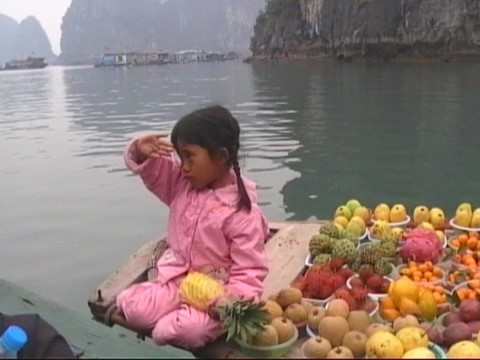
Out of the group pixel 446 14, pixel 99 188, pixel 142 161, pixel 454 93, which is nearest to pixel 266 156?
pixel 99 188

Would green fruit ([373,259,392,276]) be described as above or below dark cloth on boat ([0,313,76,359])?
below

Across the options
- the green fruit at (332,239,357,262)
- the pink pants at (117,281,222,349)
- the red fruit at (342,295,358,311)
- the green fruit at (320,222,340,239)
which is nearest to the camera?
the pink pants at (117,281,222,349)

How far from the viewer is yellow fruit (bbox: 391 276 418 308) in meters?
3.29

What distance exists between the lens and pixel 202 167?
3.14 m

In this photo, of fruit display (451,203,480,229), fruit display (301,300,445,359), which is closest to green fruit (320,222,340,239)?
fruit display (451,203,480,229)

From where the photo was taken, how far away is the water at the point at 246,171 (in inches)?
255

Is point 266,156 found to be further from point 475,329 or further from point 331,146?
point 475,329

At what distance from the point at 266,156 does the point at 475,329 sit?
24.7 ft

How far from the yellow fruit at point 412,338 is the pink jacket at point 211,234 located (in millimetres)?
680

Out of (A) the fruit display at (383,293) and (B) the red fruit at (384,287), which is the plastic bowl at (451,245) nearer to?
(A) the fruit display at (383,293)

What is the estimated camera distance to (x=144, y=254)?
4.14m

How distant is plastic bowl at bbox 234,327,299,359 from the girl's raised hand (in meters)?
0.95

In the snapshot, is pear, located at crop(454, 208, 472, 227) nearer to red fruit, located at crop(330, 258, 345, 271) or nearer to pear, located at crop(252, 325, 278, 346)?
red fruit, located at crop(330, 258, 345, 271)

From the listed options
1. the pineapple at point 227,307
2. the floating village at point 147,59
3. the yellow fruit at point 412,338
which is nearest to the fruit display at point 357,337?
the yellow fruit at point 412,338
